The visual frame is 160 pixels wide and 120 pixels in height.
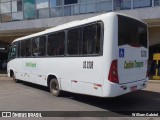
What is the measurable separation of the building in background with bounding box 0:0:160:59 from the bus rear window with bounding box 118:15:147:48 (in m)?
8.17

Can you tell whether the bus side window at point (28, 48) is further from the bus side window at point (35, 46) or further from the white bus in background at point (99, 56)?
the white bus in background at point (99, 56)

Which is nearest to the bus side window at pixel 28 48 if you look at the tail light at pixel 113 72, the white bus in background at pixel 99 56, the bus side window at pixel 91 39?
the white bus in background at pixel 99 56

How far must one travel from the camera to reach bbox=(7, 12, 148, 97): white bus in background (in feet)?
27.6

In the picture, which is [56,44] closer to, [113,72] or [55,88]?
[55,88]

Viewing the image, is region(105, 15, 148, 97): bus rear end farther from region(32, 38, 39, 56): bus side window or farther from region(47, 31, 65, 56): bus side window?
region(32, 38, 39, 56): bus side window

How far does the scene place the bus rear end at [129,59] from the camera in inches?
332

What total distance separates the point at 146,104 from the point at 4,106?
4.95 m

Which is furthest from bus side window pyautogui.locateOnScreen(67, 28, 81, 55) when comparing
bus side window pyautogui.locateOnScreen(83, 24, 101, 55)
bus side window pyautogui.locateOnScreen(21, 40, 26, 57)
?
bus side window pyautogui.locateOnScreen(21, 40, 26, 57)

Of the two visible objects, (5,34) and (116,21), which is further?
(5,34)

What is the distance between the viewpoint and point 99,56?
860 cm

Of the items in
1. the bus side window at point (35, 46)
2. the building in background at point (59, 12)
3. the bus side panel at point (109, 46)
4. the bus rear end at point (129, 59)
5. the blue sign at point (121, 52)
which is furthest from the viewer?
the building in background at point (59, 12)

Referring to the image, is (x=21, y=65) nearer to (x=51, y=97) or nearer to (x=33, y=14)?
(x=51, y=97)

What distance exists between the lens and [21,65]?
51.6 ft

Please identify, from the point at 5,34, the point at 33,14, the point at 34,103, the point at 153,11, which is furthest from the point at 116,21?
the point at 5,34
